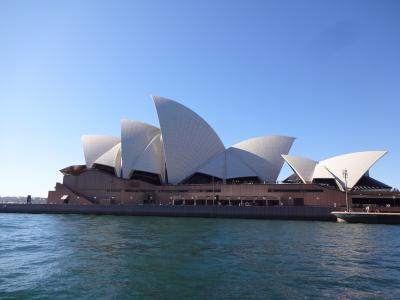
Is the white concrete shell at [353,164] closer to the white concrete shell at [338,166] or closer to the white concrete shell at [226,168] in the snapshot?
the white concrete shell at [338,166]

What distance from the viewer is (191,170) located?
219 feet

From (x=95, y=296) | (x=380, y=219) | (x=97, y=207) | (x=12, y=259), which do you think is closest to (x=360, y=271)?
(x=95, y=296)

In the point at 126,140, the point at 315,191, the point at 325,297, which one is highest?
the point at 126,140

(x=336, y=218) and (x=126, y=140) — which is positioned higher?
(x=126, y=140)

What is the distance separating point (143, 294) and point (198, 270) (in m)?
3.61

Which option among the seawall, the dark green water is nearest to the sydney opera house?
the seawall

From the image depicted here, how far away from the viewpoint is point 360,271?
48.6ft

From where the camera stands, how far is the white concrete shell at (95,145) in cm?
7081

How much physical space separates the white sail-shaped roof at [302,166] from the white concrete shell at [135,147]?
24.6 metres

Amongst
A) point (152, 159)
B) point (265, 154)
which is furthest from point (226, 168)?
point (152, 159)

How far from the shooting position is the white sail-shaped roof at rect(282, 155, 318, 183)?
61.5 metres

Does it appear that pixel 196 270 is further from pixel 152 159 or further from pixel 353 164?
pixel 152 159

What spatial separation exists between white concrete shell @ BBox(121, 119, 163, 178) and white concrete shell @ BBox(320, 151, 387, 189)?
31887 millimetres

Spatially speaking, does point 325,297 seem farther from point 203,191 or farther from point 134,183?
point 134,183
